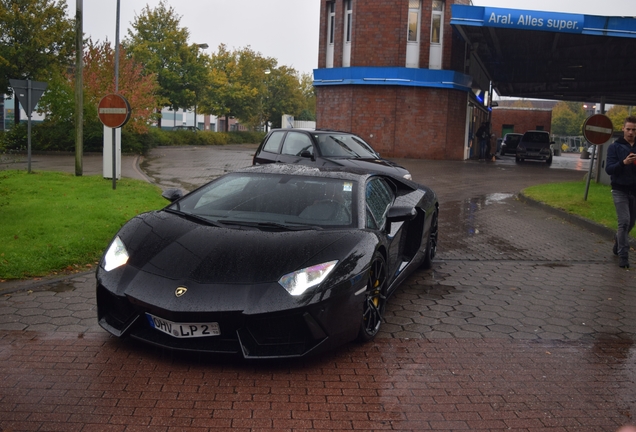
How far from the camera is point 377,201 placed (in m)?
5.94

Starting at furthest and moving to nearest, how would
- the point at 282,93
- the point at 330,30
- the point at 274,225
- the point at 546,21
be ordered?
the point at 282,93 < the point at 330,30 < the point at 546,21 < the point at 274,225

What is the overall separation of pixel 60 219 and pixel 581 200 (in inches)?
419

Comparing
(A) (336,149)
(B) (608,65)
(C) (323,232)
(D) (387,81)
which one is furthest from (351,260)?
(B) (608,65)

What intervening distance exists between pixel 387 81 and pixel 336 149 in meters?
20.9

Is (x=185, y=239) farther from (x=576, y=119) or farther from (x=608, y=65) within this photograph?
(x=576, y=119)

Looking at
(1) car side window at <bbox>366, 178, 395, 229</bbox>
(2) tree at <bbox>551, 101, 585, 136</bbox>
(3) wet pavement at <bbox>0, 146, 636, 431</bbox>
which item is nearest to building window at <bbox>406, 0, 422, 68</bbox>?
(3) wet pavement at <bbox>0, 146, 636, 431</bbox>

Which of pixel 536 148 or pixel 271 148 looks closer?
pixel 271 148

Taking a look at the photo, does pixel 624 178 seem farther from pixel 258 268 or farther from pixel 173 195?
pixel 258 268

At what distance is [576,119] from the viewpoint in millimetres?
108375

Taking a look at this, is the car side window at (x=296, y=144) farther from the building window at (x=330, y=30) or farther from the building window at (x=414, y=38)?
the building window at (x=330, y=30)

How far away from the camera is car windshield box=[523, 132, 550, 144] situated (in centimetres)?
3559

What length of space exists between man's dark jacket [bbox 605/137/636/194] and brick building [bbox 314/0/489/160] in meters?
25.2

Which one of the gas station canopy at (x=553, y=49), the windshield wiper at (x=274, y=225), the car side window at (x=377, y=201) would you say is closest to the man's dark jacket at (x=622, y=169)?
the car side window at (x=377, y=201)

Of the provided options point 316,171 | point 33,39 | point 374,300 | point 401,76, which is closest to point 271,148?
point 316,171
